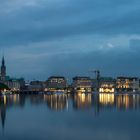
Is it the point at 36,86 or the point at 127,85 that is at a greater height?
the point at 127,85

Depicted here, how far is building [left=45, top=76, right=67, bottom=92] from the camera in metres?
141

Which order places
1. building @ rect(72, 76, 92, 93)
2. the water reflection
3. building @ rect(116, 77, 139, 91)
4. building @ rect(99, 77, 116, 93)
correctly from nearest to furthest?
the water reflection, building @ rect(99, 77, 116, 93), building @ rect(72, 76, 92, 93), building @ rect(116, 77, 139, 91)

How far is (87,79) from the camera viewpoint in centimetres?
14938

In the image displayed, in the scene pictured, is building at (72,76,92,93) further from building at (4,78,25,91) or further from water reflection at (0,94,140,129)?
water reflection at (0,94,140,129)

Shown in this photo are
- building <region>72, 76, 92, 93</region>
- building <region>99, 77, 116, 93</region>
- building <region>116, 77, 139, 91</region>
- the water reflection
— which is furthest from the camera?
building <region>116, 77, 139, 91</region>

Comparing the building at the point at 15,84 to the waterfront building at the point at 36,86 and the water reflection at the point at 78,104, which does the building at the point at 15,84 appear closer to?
the waterfront building at the point at 36,86

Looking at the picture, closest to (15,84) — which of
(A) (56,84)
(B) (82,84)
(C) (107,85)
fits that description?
(A) (56,84)

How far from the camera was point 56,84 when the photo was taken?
14288 cm

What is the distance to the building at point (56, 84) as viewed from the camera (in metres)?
141

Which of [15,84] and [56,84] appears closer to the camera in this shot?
[15,84]

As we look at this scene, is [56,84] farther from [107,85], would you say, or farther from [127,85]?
[127,85]

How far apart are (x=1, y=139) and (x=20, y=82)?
121m

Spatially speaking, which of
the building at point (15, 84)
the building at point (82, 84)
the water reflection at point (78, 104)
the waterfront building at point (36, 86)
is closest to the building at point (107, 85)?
the building at point (82, 84)

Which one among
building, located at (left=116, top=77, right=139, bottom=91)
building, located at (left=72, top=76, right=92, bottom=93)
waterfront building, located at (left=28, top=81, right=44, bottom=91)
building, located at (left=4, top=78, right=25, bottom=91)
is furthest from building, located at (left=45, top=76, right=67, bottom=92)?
building, located at (left=116, top=77, right=139, bottom=91)
